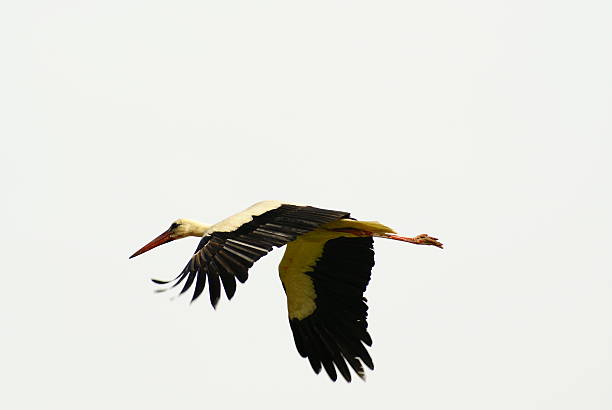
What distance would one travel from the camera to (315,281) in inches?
557

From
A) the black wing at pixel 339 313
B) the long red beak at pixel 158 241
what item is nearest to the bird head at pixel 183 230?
the long red beak at pixel 158 241

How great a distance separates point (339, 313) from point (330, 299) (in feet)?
0.65

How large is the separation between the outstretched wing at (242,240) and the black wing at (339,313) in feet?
4.04

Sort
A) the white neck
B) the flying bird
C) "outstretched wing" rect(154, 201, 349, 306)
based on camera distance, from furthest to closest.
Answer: the white neck, the flying bird, "outstretched wing" rect(154, 201, 349, 306)

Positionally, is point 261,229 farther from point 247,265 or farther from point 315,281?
point 315,281

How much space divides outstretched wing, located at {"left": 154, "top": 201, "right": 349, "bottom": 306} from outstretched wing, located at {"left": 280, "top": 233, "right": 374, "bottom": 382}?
1198mm

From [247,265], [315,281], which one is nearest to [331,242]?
[315,281]

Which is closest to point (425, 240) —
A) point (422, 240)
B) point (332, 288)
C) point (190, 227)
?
point (422, 240)

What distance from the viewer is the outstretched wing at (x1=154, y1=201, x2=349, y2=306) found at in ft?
35.1

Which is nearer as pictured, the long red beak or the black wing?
the black wing

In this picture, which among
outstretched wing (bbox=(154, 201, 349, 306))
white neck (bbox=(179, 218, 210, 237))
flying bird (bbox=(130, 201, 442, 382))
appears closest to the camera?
outstretched wing (bbox=(154, 201, 349, 306))

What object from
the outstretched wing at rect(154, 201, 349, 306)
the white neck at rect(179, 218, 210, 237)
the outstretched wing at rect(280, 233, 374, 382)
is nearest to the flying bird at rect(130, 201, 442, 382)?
the outstretched wing at rect(280, 233, 374, 382)

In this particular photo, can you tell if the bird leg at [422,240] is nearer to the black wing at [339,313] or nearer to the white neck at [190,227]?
the black wing at [339,313]

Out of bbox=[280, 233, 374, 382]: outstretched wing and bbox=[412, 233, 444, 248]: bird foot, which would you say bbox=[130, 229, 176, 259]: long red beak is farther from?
bbox=[412, 233, 444, 248]: bird foot
